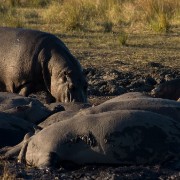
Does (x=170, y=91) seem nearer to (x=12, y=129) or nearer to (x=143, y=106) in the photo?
(x=143, y=106)

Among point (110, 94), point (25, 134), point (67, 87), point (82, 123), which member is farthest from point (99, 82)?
point (82, 123)

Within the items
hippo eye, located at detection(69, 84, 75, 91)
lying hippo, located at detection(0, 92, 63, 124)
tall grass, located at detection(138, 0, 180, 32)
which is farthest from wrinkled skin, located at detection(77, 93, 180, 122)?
tall grass, located at detection(138, 0, 180, 32)

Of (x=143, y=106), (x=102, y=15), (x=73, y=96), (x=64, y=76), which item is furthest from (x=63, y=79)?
(x=102, y=15)

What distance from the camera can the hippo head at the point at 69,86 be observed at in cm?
1119

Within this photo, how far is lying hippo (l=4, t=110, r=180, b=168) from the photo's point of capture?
281 inches

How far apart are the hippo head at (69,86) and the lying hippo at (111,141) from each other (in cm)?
377

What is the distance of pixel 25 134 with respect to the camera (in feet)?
27.6

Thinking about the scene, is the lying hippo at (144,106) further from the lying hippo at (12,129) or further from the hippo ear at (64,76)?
the hippo ear at (64,76)

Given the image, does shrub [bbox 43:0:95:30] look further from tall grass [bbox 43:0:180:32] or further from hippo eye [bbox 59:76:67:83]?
hippo eye [bbox 59:76:67:83]

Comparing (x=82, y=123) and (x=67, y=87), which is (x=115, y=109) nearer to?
(x=82, y=123)

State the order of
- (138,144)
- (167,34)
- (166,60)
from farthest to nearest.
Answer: (167,34)
(166,60)
(138,144)

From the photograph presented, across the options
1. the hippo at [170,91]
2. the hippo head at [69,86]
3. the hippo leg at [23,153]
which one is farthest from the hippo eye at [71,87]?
the hippo leg at [23,153]

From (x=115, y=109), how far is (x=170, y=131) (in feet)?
2.92

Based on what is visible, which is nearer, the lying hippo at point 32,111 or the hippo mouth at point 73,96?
the lying hippo at point 32,111
